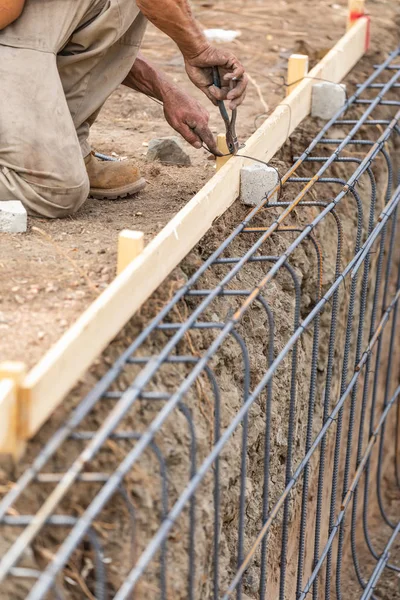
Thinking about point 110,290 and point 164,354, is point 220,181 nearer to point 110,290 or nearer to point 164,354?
point 110,290

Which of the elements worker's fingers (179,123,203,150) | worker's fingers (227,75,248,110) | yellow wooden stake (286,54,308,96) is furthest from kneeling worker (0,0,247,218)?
yellow wooden stake (286,54,308,96)

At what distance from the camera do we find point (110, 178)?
394 cm

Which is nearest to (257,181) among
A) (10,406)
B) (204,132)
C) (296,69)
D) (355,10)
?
(204,132)

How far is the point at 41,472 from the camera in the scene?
2.46 metres

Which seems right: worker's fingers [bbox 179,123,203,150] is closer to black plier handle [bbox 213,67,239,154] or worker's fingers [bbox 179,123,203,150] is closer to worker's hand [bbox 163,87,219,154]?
worker's hand [bbox 163,87,219,154]

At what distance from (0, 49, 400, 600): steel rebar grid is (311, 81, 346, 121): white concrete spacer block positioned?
9cm

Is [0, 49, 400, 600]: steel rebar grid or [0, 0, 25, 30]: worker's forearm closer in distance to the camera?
[0, 49, 400, 600]: steel rebar grid

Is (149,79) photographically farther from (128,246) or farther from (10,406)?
(10,406)

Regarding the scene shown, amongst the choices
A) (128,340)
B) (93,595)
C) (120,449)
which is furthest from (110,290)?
(93,595)

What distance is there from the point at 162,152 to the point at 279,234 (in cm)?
76

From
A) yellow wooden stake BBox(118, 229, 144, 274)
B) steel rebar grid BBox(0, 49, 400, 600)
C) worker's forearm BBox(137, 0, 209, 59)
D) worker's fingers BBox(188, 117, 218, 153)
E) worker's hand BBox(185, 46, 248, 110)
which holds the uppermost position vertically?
worker's forearm BBox(137, 0, 209, 59)

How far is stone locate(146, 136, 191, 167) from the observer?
4.39 metres

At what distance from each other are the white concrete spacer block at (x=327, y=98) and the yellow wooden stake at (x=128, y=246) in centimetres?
226

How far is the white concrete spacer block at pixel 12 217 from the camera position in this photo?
3475 mm
